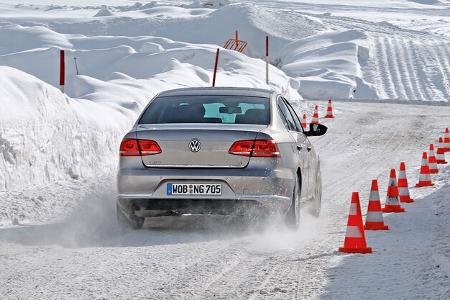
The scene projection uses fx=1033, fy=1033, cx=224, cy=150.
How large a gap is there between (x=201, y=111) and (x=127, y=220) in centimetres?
123

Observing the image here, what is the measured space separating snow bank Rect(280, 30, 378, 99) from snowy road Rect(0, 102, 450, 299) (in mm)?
34623

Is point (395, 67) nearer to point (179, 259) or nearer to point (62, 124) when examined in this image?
point (62, 124)

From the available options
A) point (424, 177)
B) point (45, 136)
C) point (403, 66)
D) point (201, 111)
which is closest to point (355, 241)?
point (201, 111)

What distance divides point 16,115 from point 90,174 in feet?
6.33

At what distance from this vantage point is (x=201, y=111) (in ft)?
31.9

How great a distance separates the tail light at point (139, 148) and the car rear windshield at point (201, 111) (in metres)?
0.43

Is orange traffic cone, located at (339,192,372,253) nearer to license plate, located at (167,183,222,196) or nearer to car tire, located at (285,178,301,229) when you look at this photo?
car tire, located at (285,178,301,229)

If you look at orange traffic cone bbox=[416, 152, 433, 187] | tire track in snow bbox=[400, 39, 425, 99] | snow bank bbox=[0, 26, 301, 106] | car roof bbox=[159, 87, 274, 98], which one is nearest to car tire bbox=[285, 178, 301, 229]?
car roof bbox=[159, 87, 274, 98]

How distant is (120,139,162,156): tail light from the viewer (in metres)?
9.23

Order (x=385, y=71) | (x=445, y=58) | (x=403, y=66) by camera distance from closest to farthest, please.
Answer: (x=385, y=71), (x=403, y=66), (x=445, y=58)

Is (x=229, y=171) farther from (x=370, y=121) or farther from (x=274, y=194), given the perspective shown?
(x=370, y=121)

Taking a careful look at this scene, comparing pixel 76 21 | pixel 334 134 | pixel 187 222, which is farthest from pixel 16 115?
pixel 76 21

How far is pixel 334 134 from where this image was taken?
2480 cm

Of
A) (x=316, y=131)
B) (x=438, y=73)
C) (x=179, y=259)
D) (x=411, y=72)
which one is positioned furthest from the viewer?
(x=411, y=72)
